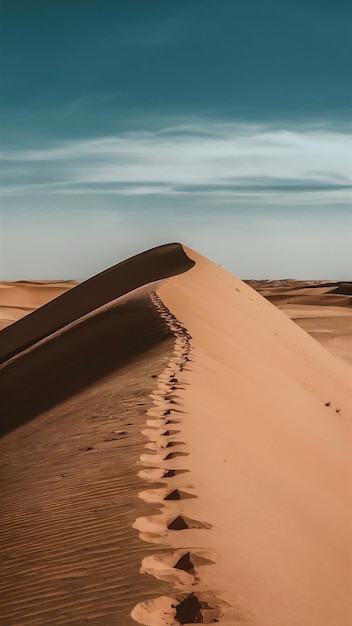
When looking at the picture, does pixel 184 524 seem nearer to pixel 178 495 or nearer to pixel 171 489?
pixel 178 495

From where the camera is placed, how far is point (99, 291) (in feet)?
Result: 90.5

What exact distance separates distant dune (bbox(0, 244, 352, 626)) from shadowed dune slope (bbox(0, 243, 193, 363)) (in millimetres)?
10558

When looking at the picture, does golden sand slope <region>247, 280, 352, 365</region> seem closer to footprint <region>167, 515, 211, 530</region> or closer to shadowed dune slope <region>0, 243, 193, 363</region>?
shadowed dune slope <region>0, 243, 193, 363</region>

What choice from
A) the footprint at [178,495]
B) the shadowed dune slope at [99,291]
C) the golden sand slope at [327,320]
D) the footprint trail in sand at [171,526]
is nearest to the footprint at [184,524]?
the footprint trail in sand at [171,526]

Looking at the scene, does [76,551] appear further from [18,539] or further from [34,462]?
[34,462]

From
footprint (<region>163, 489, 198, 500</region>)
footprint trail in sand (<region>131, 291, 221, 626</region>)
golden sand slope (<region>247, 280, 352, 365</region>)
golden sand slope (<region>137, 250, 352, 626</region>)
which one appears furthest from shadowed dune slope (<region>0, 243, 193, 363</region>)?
footprint (<region>163, 489, 198, 500</region>)

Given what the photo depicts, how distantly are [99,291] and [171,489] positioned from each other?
22.8 meters

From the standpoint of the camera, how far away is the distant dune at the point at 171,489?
3799mm

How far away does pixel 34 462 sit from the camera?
7156mm

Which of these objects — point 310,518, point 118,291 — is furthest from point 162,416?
point 118,291

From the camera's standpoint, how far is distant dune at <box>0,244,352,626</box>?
380cm

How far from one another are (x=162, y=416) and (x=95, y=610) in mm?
3660

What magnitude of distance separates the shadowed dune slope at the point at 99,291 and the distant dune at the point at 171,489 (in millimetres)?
10558

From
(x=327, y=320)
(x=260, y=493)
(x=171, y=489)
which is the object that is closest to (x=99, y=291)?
(x=327, y=320)
